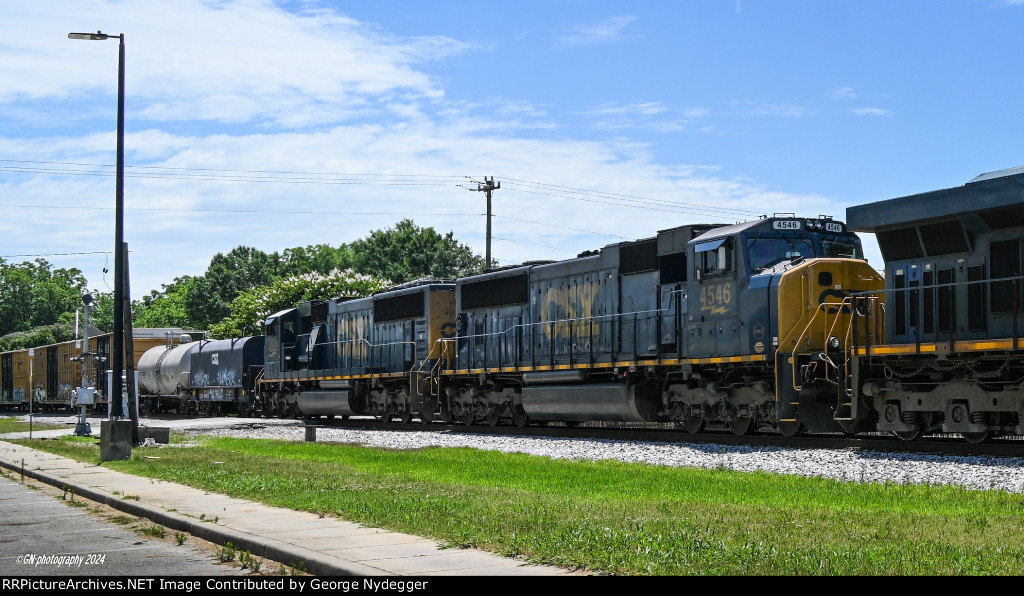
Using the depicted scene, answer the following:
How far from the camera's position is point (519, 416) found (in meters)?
28.7

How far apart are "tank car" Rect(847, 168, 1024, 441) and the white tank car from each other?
120 ft

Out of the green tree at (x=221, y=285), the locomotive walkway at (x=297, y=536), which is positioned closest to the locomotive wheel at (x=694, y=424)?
the locomotive walkway at (x=297, y=536)

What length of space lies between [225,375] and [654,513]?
37.6 m

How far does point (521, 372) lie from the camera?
27.7 metres

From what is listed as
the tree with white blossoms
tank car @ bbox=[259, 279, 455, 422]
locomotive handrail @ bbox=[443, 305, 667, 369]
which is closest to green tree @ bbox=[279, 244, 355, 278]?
the tree with white blossoms

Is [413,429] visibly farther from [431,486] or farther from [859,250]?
[431,486]

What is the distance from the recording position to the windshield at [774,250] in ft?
69.6

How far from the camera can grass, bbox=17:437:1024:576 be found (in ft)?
25.2

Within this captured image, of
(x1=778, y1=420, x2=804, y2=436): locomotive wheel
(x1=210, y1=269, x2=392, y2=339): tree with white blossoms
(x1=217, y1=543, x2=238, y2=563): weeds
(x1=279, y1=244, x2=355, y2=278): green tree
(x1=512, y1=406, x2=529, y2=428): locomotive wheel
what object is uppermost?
(x1=279, y1=244, x2=355, y2=278): green tree

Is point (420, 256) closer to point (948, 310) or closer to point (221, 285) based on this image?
point (221, 285)

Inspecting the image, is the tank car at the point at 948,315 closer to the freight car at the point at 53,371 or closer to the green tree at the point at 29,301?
the freight car at the point at 53,371

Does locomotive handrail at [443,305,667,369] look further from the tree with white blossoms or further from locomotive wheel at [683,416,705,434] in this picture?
the tree with white blossoms

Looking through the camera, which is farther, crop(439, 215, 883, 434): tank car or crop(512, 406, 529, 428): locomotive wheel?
crop(512, 406, 529, 428): locomotive wheel

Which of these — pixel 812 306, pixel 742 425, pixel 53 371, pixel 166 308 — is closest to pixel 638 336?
pixel 742 425
